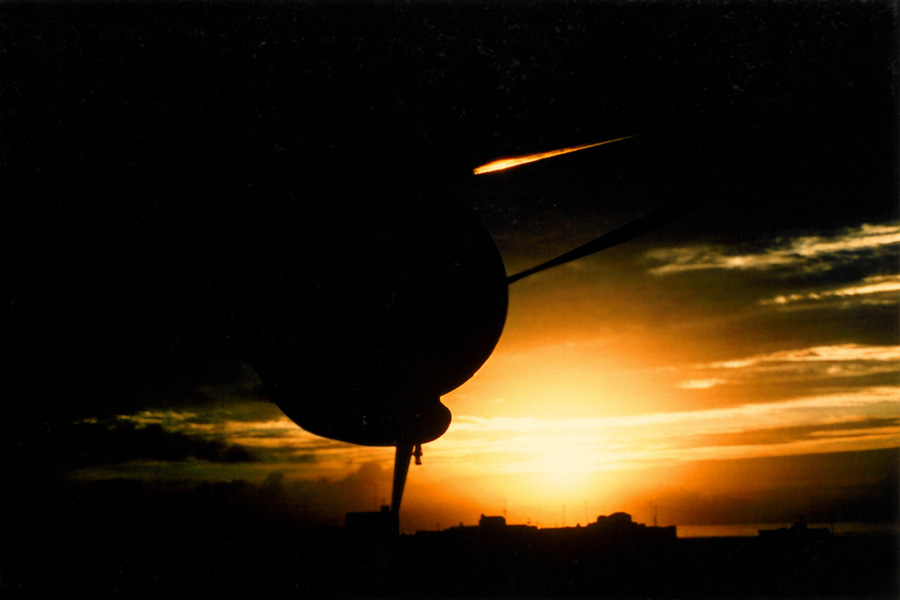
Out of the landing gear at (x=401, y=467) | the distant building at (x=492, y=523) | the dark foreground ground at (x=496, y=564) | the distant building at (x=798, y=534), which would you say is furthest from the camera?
the distant building at (x=492, y=523)

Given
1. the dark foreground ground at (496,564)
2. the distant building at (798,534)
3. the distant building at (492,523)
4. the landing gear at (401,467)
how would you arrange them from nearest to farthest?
1. the landing gear at (401,467)
2. the dark foreground ground at (496,564)
3. the distant building at (798,534)
4. the distant building at (492,523)

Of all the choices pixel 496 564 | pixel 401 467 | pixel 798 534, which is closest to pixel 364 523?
pixel 496 564

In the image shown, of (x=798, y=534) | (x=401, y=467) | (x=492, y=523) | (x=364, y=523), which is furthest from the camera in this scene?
(x=492, y=523)

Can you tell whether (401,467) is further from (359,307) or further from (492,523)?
(492,523)

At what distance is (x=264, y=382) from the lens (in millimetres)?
3322

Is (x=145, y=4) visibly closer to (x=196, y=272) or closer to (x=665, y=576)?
(x=196, y=272)

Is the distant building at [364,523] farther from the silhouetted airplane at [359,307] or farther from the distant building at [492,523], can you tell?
the silhouetted airplane at [359,307]

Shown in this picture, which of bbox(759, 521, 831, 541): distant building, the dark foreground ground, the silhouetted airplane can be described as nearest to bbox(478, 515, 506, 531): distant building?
the dark foreground ground

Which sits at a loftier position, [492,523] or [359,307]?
[359,307]

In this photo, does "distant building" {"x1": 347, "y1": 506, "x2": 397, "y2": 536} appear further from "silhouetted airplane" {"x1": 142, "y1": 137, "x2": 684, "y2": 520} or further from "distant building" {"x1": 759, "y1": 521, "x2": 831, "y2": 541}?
"silhouetted airplane" {"x1": 142, "y1": 137, "x2": 684, "y2": 520}

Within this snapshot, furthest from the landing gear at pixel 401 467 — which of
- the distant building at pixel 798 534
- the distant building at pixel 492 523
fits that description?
the distant building at pixel 492 523

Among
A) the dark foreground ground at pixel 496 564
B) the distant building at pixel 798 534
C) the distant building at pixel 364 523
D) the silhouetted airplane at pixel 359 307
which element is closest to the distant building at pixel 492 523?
the dark foreground ground at pixel 496 564

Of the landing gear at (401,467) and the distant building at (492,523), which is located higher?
the landing gear at (401,467)

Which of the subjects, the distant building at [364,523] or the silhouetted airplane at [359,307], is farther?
the distant building at [364,523]
